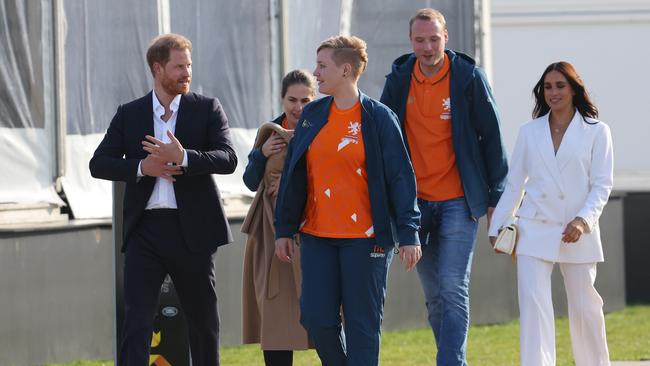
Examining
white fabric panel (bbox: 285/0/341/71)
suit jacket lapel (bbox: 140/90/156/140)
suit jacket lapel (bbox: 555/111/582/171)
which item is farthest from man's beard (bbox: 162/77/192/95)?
white fabric panel (bbox: 285/0/341/71)

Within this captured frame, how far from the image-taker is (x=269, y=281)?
8.84m

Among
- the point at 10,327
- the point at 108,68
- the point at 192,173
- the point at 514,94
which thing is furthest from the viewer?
the point at 514,94

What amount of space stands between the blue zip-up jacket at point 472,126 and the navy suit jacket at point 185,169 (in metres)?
1.06

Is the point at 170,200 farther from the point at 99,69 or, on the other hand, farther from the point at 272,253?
the point at 99,69

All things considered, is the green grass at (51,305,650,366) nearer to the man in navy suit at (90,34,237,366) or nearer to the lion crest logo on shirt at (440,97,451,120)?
the man in navy suit at (90,34,237,366)

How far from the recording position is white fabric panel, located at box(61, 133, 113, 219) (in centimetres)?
1105

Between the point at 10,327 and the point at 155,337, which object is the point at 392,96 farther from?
the point at 10,327

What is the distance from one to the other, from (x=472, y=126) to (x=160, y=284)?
6.41 feet

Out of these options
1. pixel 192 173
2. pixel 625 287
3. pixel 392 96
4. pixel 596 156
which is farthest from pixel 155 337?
pixel 625 287

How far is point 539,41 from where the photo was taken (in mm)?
20594

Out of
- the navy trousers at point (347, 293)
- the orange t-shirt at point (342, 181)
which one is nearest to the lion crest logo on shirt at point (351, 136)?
the orange t-shirt at point (342, 181)

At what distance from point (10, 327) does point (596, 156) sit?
4.15 m

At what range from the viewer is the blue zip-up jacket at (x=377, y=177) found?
7691 mm

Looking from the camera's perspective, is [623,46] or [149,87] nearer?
[149,87]
